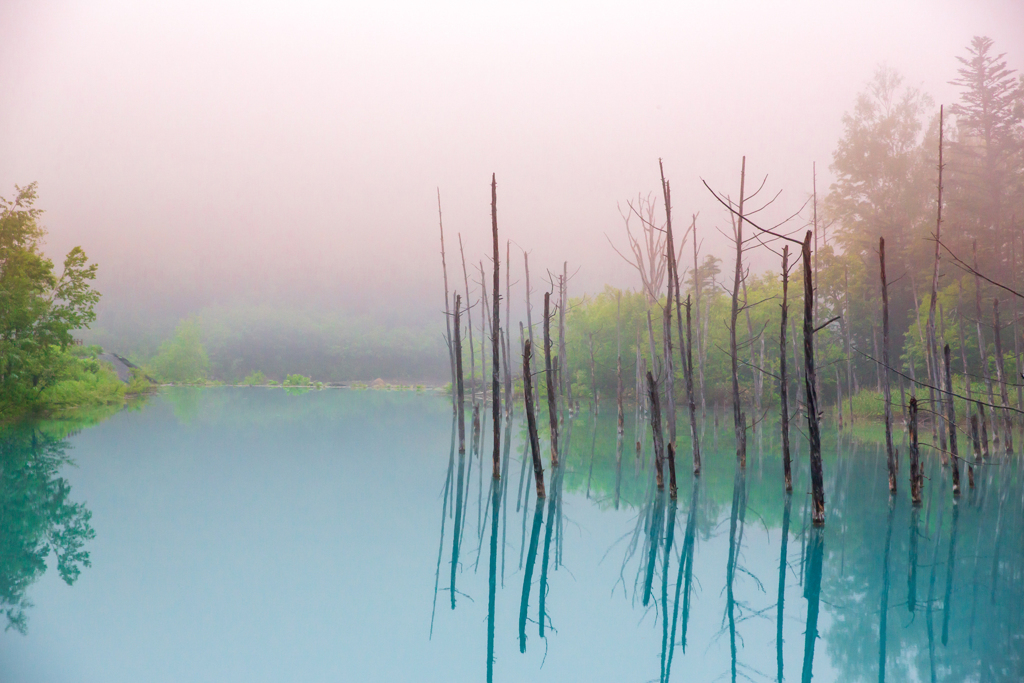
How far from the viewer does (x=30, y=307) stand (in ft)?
61.8

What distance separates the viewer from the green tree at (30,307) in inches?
731

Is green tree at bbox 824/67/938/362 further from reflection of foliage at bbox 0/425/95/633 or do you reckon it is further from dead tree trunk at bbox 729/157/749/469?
reflection of foliage at bbox 0/425/95/633

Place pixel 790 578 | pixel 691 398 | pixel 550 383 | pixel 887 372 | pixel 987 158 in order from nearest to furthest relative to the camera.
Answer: pixel 790 578, pixel 887 372, pixel 550 383, pixel 691 398, pixel 987 158

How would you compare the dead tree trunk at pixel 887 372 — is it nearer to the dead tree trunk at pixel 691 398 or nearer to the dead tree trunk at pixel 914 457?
the dead tree trunk at pixel 914 457

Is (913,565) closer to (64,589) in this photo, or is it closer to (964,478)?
(964,478)

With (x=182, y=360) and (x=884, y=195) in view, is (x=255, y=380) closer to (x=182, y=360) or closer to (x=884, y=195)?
(x=182, y=360)

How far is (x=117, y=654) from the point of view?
468 cm

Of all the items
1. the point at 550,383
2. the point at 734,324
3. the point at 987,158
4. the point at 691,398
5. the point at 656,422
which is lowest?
the point at 656,422

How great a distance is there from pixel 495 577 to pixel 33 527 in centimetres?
587

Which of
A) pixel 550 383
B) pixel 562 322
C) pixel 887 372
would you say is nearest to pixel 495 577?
pixel 550 383

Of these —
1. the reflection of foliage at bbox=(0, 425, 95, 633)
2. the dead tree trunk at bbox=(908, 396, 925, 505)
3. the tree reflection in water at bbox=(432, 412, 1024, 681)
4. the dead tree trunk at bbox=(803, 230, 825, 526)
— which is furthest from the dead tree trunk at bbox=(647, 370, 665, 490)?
the reflection of foliage at bbox=(0, 425, 95, 633)

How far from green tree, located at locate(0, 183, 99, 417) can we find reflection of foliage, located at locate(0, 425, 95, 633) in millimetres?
6877

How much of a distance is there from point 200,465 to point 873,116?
31.6 meters

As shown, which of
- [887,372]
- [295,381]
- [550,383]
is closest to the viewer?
[887,372]
